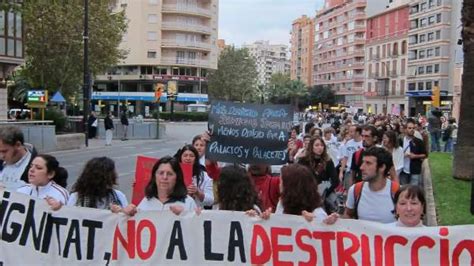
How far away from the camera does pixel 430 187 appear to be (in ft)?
37.7

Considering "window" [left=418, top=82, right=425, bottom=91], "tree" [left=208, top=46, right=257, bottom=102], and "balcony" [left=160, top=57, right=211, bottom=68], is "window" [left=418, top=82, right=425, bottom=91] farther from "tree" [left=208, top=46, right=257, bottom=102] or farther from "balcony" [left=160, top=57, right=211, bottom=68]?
"balcony" [left=160, top=57, right=211, bottom=68]

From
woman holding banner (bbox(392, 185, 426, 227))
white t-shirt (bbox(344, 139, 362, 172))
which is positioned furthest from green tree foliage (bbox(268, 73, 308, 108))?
woman holding banner (bbox(392, 185, 426, 227))

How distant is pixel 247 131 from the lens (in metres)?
6.98

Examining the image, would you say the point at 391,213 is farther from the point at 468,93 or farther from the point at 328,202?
the point at 468,93

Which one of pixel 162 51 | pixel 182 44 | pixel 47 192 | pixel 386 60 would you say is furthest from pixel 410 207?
pixel 386 60

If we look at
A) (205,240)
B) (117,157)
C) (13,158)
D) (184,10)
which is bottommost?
(117,157)

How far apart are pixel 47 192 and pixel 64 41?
33315 millimetres

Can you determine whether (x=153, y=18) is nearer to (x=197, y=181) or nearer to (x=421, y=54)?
(x=421, y=54)

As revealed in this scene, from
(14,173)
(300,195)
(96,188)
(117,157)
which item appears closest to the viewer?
(300,195)

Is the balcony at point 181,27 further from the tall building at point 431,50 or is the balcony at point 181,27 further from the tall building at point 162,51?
the tall building at point 431,50

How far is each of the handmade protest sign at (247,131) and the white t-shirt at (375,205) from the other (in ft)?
5.03

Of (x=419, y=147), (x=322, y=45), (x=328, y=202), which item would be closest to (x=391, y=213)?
(x=328, y=202)

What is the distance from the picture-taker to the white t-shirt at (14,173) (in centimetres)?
564

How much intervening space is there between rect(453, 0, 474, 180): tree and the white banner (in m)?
8.56
